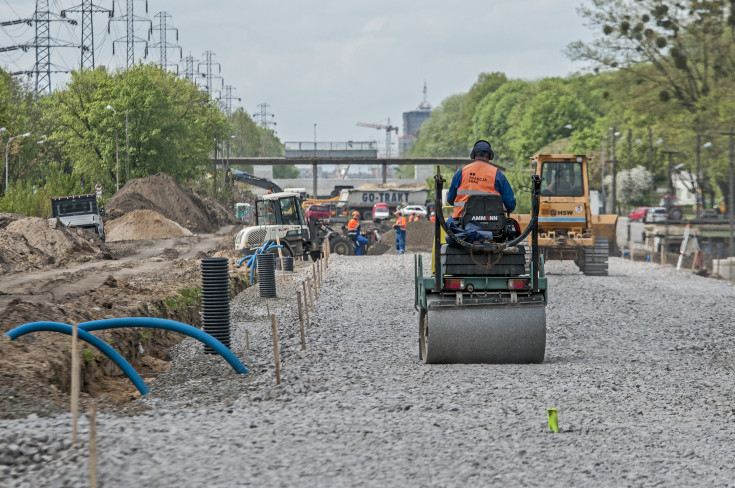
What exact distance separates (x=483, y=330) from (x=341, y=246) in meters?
29.5

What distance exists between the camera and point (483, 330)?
462 inches

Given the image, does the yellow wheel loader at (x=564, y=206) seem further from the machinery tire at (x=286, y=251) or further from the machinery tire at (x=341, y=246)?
the machinery tire at (x=341, y=246)

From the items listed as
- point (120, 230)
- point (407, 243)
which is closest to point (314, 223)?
point (407, 243)

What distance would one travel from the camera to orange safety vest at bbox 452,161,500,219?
11492mm

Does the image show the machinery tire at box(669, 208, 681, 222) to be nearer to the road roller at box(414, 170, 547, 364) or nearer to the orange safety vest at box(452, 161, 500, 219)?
the road roller at box(414, 170, 547, 364)

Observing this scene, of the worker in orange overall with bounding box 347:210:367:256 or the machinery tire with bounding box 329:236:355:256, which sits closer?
the machinery tire with bounding box 329:236:355:256

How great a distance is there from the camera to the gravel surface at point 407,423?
22.5ft

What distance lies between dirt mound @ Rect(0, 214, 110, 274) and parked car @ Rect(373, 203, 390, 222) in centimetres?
4659

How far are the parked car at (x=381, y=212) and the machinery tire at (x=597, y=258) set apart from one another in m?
54.5

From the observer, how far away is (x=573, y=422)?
8.65m

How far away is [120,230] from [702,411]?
A: 4802 cm

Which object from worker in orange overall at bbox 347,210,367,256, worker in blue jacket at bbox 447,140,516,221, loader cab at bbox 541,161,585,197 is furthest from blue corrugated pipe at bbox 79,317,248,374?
worker in orange overall at bbox 347,210,367,256

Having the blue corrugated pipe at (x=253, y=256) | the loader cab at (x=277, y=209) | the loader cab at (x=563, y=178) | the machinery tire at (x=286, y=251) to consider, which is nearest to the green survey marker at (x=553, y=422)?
the blue corrugated pipe at (x=253, y=256)

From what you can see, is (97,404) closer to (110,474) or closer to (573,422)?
(110,474)
